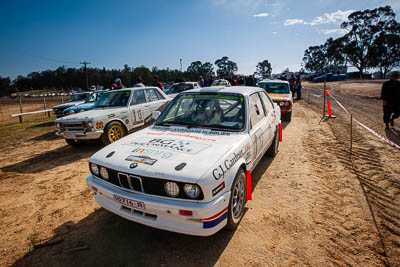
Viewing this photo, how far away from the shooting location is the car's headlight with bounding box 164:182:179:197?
2169 mm

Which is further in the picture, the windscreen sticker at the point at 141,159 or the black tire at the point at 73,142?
the black tire at the point at 73,142

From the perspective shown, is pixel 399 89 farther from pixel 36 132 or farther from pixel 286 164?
pixel 36 132

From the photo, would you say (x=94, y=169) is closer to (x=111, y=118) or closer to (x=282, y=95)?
(x=111, y=118)

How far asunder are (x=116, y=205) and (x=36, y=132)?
9.38 metres

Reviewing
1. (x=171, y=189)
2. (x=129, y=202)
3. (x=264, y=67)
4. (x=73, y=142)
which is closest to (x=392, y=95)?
(x=171, y=189)

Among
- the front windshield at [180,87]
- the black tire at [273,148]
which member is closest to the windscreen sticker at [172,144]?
the black tire at [273,148]

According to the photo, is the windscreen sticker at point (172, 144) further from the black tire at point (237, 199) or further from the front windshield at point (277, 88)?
the front windshield at point (277, 88)

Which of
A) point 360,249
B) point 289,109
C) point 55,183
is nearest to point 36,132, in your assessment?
point 55,183

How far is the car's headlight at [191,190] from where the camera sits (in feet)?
6.95

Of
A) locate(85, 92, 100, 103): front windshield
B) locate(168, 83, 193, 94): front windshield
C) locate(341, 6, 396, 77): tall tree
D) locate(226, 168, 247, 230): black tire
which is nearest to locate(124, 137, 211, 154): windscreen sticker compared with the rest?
locate(226, 168, 247, 230): black tire

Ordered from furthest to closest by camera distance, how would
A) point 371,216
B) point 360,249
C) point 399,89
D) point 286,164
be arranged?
point 399,89
point 286,164
point 371,216
point 360,249

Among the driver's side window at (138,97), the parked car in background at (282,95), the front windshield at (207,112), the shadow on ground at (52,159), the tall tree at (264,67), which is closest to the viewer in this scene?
the front windshield at (207,112)

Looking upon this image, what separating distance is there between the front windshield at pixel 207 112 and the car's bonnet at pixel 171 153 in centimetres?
20

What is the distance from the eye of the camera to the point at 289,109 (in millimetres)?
8812
